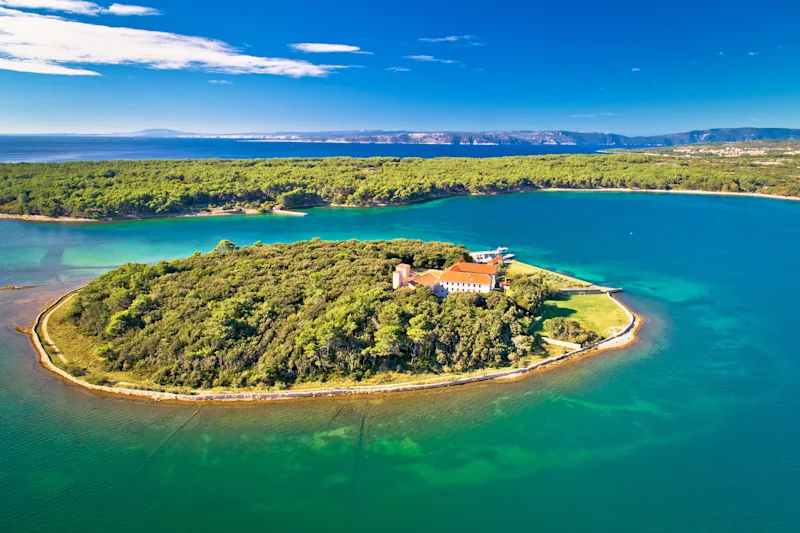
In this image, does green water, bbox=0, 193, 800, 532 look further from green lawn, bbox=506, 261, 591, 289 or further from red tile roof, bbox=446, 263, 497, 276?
red tile roof, bbox=446, 263, 497, 276

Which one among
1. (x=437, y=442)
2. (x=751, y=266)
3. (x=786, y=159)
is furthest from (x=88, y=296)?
(x=786, y=159)

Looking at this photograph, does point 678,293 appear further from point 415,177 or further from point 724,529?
point 415,177

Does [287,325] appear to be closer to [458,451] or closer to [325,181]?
[458,451]

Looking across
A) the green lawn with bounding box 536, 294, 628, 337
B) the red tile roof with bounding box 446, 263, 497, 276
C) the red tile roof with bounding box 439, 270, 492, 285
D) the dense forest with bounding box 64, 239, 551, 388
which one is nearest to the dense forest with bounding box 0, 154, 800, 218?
the dense forest with bounding box 64, 239, 551, 388

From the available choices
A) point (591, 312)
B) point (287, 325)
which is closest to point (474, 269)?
point (591, 312)

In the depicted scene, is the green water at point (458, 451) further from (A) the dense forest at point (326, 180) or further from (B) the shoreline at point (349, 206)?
(A) the dense forest at point (326, 180)
